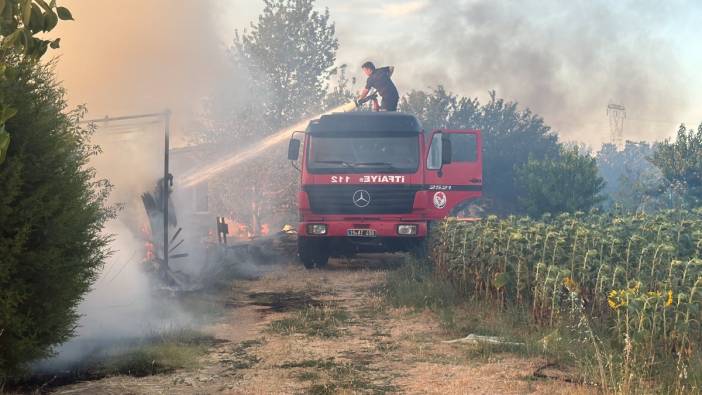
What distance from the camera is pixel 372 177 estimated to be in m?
13.9

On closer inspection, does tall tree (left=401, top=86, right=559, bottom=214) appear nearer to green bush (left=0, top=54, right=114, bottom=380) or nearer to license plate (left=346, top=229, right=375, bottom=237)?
license plate (left=346, top=229, right=375, bottom=237)

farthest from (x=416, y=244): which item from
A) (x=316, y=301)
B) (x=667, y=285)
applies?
(x=667, y=285)

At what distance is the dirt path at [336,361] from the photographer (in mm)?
5898

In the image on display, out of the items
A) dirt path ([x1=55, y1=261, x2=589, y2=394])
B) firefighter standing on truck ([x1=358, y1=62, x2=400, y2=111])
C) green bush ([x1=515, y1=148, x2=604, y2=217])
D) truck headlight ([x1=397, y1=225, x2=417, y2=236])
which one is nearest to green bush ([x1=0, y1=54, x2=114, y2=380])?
dirt path ([x1=55, y1=261, x2=589, y2=394])

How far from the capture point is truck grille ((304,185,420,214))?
45.8 feet

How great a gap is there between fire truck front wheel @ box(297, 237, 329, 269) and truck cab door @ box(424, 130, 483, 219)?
2.71m

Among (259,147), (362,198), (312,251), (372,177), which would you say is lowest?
(312,251)

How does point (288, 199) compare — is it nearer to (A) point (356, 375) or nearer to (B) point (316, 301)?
(B) point (316, 301)

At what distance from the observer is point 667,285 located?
6887mm

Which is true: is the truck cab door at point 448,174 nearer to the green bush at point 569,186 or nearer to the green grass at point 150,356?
the green grass at point 150,356

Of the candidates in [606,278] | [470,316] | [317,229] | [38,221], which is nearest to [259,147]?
[317,229]

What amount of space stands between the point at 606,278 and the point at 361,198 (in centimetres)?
707

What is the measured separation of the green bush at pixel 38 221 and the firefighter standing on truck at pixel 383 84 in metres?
10.6

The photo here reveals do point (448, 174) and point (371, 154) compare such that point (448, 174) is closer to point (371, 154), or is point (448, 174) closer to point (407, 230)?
point (407, 230)
